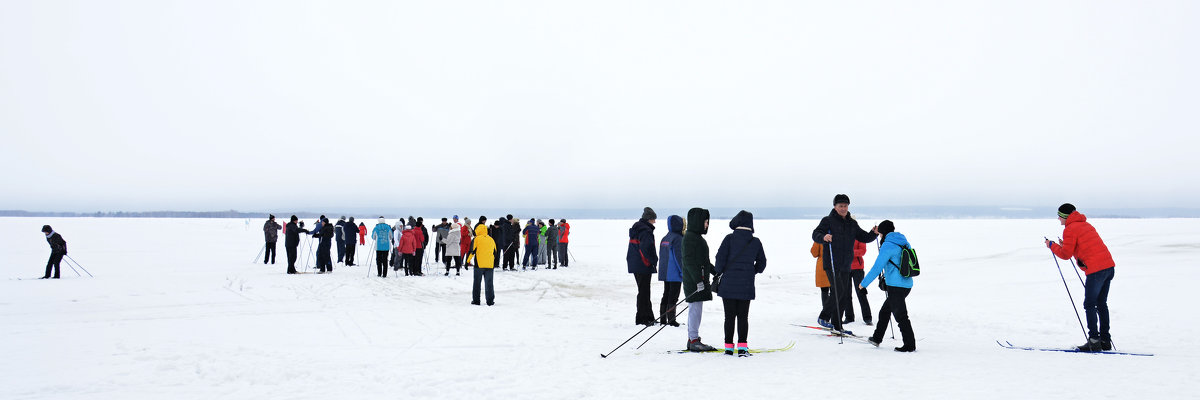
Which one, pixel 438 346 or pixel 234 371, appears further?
pixel 438 346

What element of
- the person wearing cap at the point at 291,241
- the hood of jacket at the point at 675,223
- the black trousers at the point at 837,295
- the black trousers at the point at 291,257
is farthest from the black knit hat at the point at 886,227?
the black trousers at the point at 291,257

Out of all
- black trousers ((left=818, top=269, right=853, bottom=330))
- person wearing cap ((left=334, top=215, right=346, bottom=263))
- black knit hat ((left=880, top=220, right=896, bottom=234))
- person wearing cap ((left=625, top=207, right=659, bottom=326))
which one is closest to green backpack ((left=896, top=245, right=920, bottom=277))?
black knit hat ((left=880, top=220, right=896, bottom=234))

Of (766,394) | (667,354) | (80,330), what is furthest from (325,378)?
(80,330)

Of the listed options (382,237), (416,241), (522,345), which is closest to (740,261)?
(522,345)

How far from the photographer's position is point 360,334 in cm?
771

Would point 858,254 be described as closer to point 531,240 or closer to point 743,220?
point 743,220

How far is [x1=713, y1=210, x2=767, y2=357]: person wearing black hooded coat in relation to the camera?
616cm

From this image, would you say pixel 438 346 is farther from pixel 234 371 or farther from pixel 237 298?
pixel 237 298

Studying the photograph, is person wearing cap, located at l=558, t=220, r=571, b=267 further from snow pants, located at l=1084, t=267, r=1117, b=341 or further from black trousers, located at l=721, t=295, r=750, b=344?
snow pants, located at l=1084, t=267, r=1117, b=341

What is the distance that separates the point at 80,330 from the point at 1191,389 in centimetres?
1127

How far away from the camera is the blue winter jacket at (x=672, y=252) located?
7299mm

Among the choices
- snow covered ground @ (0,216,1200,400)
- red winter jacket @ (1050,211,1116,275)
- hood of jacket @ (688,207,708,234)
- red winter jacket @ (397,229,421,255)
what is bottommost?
snow covered ground @ (0,216,1200,400)

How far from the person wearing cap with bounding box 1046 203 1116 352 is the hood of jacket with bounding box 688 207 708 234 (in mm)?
1964

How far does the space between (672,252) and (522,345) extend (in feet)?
6.98
